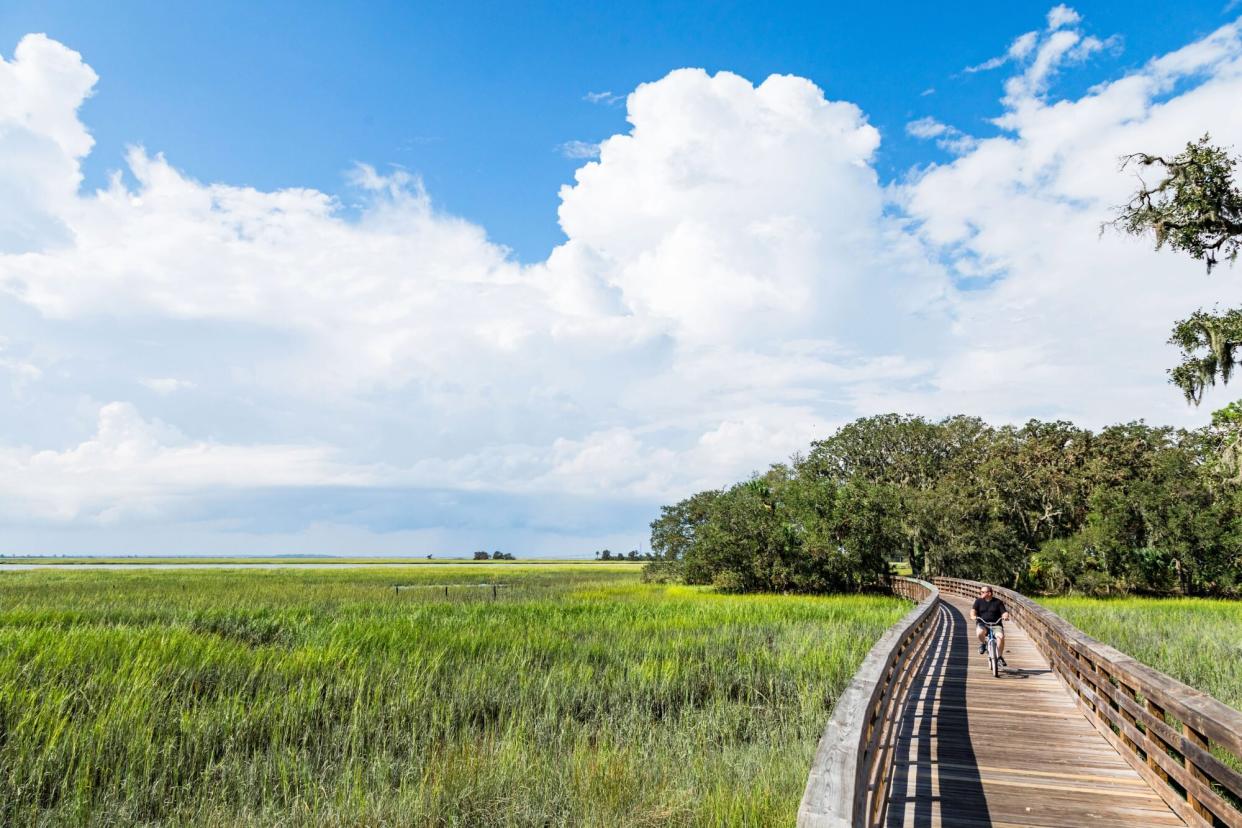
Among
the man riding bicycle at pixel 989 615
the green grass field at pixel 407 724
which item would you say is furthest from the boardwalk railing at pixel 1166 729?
the green grass field at pixel 407 724

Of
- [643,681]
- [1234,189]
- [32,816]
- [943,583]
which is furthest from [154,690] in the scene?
[943,583]

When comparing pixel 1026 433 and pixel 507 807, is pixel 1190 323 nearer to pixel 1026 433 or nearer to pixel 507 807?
pixel 507 807

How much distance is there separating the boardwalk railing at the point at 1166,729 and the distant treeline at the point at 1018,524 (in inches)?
1055

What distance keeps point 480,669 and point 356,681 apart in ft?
6.66

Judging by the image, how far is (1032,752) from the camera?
6391 mm

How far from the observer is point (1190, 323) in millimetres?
17906

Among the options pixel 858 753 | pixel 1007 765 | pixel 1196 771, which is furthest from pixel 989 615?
pixel 858 753

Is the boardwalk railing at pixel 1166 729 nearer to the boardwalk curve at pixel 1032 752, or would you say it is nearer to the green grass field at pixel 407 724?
the boardwalk curve at pixel 1032 752

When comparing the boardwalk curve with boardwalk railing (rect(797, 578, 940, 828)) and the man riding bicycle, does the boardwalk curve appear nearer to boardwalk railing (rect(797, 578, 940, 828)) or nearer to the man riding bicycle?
boardwalk railing (rect(797, 578, 940, 828))

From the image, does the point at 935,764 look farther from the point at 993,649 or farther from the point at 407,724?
the point at 407,724

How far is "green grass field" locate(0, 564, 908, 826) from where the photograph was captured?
618 centimetres

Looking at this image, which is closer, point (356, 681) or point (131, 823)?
point (131, 823)

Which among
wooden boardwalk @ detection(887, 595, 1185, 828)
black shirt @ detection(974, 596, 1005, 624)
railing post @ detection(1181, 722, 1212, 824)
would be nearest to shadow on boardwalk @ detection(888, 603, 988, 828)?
wooden boardwalk @ detection(887, 595, 1185, 828)

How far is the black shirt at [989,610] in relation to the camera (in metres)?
10.7
